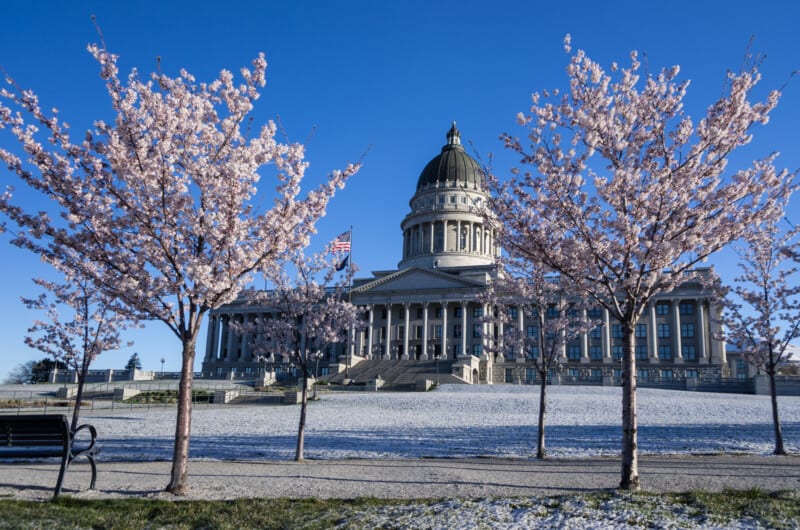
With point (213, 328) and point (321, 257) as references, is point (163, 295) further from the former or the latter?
point (213, 328)

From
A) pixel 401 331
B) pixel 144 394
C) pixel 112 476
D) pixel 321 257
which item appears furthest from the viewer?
pixel 401 331

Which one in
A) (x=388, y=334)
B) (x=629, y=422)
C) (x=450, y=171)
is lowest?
(x=629, y=422)

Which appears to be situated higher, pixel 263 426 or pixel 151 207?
pixel 151 207

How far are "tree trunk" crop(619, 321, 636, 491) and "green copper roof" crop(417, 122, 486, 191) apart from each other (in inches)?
3872

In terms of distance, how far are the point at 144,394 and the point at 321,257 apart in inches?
1558

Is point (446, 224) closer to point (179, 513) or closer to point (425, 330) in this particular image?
point (425, 330)

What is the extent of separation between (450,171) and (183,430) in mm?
105841

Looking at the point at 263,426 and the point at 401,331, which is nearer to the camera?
the point at 263,426

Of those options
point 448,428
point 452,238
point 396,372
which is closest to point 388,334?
point 396,372

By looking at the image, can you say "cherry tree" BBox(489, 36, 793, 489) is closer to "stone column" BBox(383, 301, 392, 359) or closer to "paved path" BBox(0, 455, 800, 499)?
"paved path" BBox(0, 455, 800, 499)

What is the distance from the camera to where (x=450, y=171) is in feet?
382

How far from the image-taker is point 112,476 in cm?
1545

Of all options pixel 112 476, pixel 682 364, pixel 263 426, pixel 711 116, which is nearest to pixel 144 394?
pixel 263 426

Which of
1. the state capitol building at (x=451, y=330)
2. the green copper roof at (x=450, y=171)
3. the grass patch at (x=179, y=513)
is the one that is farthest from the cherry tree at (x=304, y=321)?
the green copper roof at (x=450, y=171)
